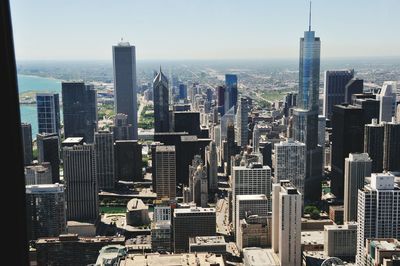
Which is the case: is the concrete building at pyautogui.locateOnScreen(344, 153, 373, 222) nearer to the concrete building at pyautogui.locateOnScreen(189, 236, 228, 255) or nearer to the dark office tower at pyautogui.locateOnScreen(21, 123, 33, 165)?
the concrete building at pyautogui.locateOnScreen(189, 236, 228, 255)

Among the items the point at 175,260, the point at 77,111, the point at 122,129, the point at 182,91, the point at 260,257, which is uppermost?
the point at 182,91

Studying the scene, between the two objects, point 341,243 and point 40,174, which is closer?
point 341,243

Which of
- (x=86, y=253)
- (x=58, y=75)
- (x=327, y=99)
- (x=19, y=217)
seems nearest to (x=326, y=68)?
(x=327, y=99)

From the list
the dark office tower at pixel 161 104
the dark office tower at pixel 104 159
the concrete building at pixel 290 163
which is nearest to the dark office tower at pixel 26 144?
the dark office tower at pixel 104 159

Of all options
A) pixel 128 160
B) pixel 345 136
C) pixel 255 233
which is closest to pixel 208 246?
pixel 255 233

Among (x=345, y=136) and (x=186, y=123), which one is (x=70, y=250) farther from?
(x=186, y=123)

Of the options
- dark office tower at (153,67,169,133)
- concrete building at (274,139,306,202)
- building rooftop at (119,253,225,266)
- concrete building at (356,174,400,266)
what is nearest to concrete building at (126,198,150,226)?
building rooftop at (119,253,225,266)
